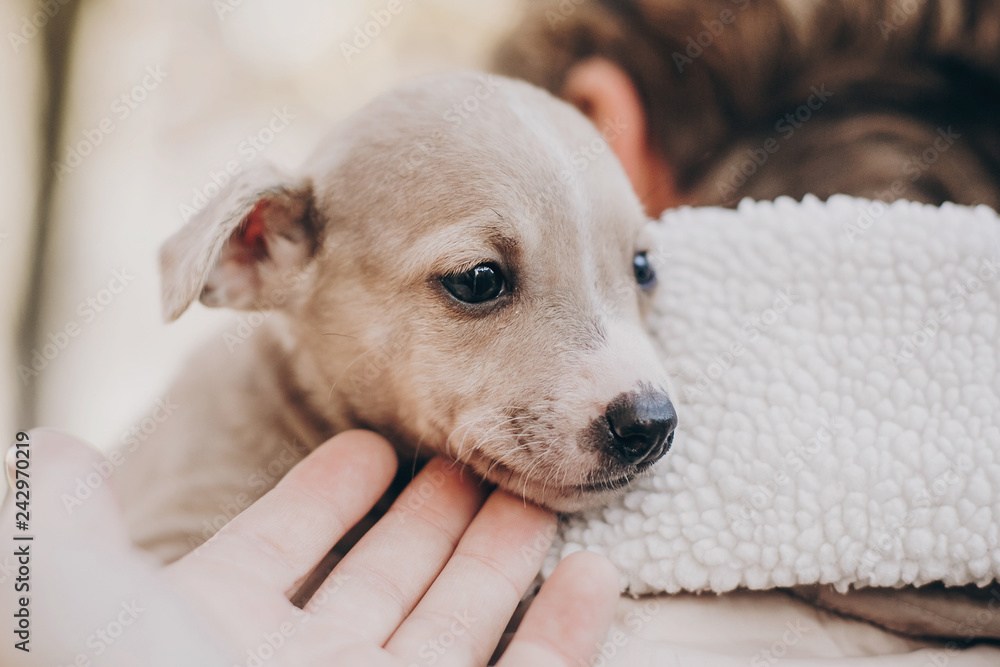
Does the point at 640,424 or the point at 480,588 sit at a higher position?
the point at 640,424

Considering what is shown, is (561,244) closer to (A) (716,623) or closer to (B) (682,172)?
(A) (716,623)

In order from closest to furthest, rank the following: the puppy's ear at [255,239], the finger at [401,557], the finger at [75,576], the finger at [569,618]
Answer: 1. the finger at [75,576]
2. the finger at [569,618]
3. the finger at [401,557]
4. the puppy's ear at [255,239]

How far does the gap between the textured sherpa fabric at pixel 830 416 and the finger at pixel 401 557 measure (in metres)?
0.26

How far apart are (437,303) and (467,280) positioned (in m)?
0.10

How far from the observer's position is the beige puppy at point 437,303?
58.6 inches

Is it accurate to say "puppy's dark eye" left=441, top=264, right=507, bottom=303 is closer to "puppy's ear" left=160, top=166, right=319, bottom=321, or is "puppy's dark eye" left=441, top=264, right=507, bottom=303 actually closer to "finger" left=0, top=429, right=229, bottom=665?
"puppy's ear" left=160, top=166, right=319, bottom=321

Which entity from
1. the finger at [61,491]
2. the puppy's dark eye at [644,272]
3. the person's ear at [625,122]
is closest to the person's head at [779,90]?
the person's ear at [625,122]

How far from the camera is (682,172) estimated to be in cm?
270

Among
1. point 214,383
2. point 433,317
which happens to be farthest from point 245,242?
point 433,317

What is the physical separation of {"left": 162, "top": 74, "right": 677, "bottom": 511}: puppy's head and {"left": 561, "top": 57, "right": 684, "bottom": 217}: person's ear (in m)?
0.59

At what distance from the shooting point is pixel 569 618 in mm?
1270

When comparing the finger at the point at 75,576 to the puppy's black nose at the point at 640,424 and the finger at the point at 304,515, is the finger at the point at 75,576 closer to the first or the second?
the finger at the point at 304,515

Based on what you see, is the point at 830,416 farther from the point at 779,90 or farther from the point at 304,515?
the point at 779,90

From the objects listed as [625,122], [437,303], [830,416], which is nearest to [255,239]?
[437,303]
